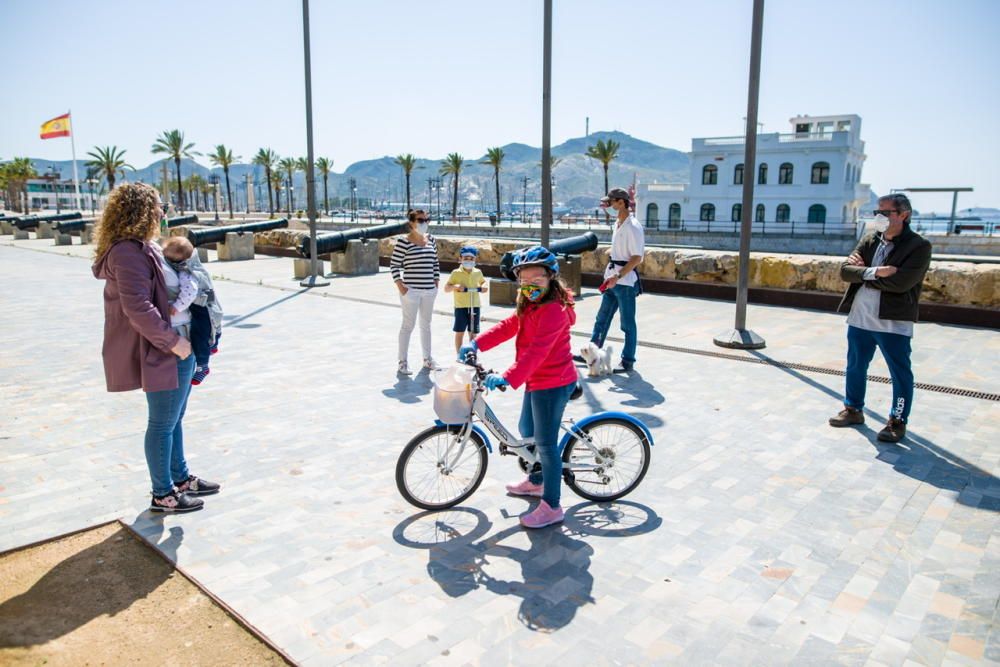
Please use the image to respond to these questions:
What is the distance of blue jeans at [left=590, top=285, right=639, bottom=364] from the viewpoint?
312 inches

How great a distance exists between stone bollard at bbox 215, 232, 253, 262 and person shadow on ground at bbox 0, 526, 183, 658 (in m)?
21.0

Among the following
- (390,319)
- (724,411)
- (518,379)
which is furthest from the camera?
(390,319)

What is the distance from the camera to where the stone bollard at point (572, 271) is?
45.6 feet

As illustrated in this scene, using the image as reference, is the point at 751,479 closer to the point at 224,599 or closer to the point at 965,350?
the point at 224,599

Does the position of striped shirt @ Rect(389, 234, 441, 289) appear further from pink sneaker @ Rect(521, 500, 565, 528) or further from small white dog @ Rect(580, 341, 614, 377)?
pink sneaker @ Rect(521, 500, 565, 528)

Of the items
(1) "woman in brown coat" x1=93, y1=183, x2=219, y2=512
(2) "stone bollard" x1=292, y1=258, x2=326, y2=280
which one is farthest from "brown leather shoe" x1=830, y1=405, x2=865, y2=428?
(2) "stone bollard" x1=292, y1=258, x2=326, y2=280

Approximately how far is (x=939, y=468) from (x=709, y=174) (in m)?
61.1

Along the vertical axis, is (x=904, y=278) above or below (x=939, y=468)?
above

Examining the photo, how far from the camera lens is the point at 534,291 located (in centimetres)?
399

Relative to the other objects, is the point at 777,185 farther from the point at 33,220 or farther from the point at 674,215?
the point at 33,220

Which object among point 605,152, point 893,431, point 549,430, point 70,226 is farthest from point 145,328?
point 605,152

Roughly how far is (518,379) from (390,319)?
8198 millimetres

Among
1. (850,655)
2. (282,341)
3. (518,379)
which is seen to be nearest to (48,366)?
(282,341)

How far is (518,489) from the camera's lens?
4.73m
